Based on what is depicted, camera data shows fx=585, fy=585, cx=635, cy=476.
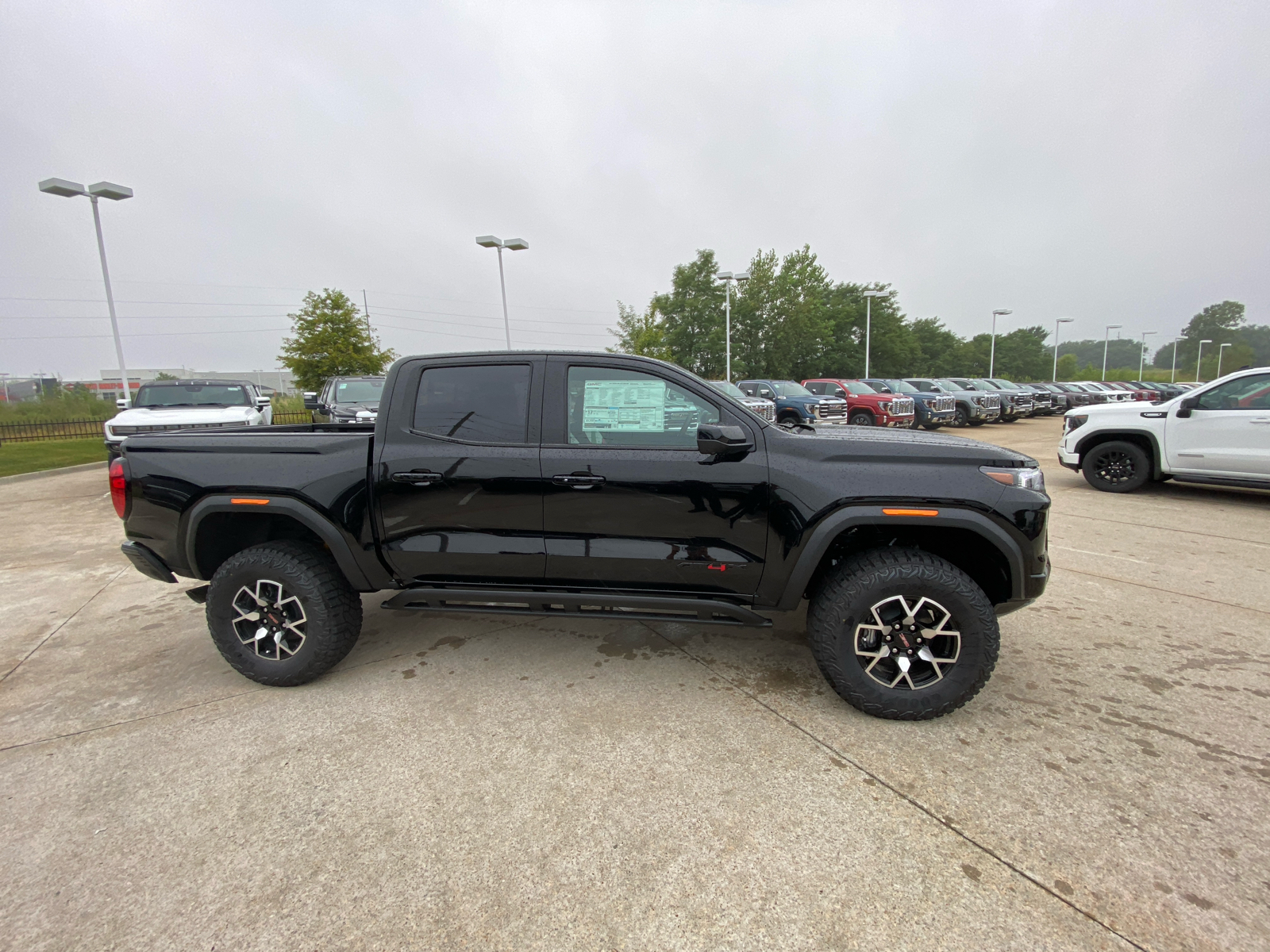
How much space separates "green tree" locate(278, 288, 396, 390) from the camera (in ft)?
74.4

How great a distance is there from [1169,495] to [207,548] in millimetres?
10317

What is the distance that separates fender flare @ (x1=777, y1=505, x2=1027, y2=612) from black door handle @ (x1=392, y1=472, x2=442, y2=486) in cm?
184

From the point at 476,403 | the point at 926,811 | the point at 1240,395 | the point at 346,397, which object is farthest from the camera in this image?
the point at 346,397

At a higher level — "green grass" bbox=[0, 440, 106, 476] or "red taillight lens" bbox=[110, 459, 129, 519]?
"red taillight lens" bbox=[110, 459, 129, 519]

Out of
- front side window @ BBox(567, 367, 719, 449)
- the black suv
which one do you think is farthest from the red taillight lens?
the black suv

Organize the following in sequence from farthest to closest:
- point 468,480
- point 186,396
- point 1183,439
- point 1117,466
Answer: point 186,396 → point 1117,466 → point 1183,439 → point 468,480

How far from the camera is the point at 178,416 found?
8.60 m

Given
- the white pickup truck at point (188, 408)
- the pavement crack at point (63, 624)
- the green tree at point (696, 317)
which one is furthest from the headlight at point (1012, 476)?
the green tree at point (696, 317)

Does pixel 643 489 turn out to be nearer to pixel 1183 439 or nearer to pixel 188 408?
pixel 1183 439

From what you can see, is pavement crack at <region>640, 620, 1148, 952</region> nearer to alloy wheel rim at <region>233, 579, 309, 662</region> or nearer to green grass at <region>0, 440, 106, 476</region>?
alloy wheel rim at <region>233, 579, 309, 662</region>

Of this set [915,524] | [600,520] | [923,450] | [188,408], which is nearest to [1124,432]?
[923,450]

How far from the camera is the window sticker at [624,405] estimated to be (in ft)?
9.74

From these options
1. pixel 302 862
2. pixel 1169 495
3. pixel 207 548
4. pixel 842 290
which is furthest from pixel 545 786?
pixel 842 290

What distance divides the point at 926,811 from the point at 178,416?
33.9ft
